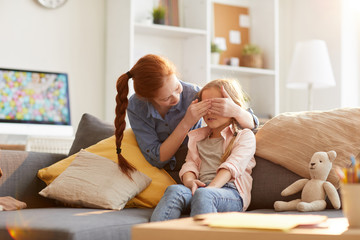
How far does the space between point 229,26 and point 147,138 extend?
2609mm

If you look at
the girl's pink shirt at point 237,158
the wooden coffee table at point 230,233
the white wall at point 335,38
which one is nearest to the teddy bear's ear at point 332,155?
the girl's pink shirt at point 237,158

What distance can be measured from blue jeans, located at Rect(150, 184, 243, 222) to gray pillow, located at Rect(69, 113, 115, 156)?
2.08ft

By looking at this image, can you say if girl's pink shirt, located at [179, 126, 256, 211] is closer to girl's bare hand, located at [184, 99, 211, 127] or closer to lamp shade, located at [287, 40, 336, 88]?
girl's bare hand, located at [184, 99, 211, 127]

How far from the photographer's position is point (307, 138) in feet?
6.19

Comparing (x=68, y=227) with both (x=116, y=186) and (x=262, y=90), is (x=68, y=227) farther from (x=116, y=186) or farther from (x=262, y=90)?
(x=262, y=90)

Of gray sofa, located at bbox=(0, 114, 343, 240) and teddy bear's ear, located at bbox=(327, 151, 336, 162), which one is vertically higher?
teddy bear's ear, located at bbox=(327, 151, 336, 162)

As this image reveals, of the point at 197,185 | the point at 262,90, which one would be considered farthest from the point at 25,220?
the point at 262,90

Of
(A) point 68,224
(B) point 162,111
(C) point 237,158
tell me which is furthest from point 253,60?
(A) point 68,224

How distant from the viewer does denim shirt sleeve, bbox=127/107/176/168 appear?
81.0 inches

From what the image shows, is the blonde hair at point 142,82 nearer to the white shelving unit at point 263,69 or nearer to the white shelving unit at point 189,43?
the white shelving unit at point 189,43

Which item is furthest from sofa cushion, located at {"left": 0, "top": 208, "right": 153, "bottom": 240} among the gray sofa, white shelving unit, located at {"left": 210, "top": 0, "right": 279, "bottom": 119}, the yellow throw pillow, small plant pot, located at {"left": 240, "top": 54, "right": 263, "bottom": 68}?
small plant pot, located at {"left": 240, "top": 54, "right": 263, "bottom": 68}

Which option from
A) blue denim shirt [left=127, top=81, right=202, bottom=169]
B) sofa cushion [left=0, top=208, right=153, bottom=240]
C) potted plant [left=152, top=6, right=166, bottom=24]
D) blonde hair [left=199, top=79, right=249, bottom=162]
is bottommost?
sofa cushion [left=0, top=208, right=153, bottom=240]

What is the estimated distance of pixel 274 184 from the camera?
190 centimetres

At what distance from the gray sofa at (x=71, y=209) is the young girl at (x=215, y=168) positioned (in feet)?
0.24
